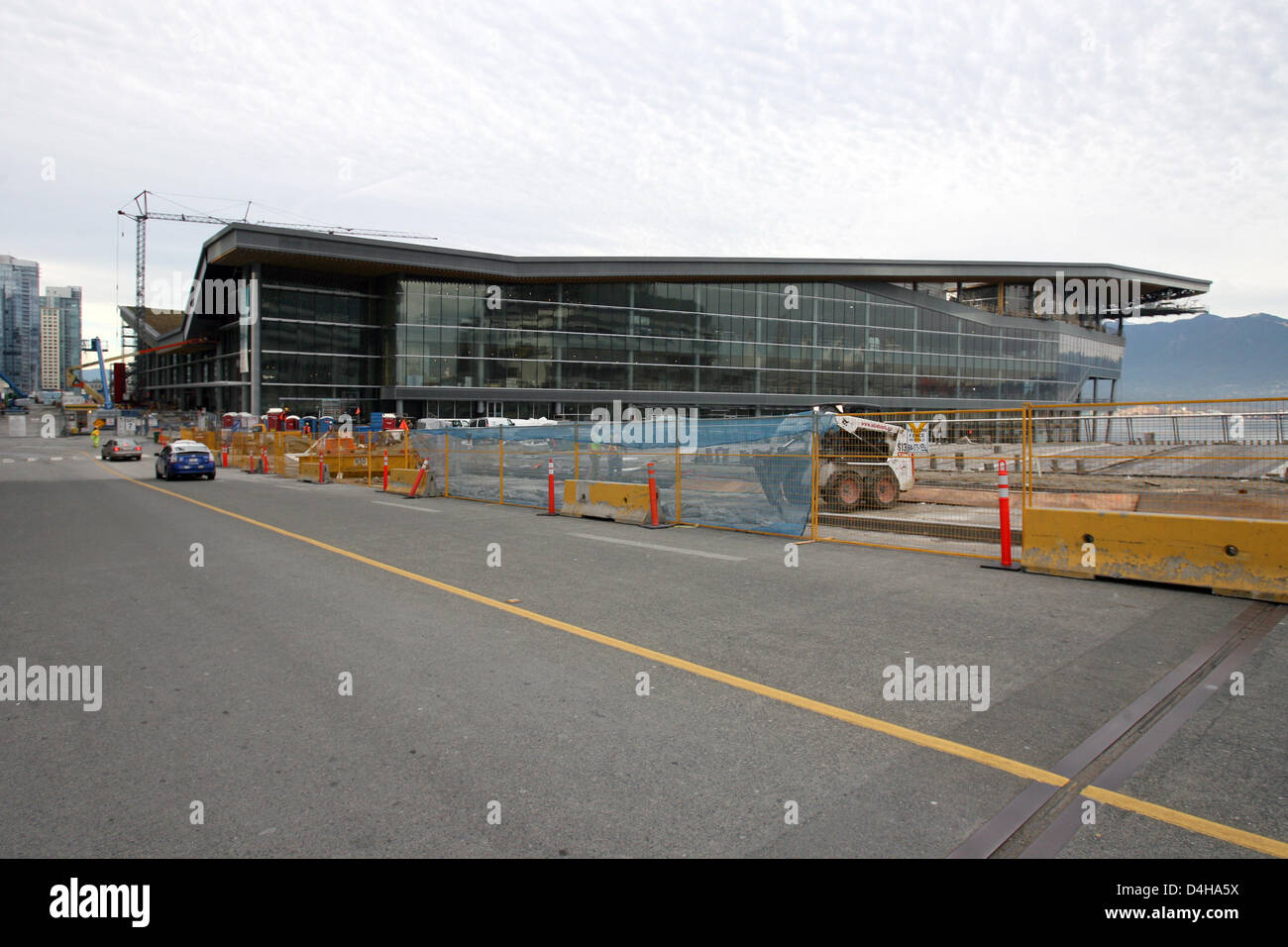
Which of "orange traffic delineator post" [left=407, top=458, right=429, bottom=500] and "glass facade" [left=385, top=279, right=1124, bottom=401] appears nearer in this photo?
"orange traffic delineator post" [left=407, top=458, right=429, bottom=500]

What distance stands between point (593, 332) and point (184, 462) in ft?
131

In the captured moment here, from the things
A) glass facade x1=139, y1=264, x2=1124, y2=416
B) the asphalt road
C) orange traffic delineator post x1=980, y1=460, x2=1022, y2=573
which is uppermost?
glass facade x1=139, y1=264, x2=1124, y2=416

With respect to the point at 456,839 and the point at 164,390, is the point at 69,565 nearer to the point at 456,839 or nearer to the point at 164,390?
the point at 456,839

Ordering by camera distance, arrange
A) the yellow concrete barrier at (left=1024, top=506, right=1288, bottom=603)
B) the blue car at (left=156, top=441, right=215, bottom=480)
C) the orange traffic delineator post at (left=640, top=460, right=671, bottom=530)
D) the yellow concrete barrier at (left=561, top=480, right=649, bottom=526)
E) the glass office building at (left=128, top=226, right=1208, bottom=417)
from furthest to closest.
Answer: the glass office building at (left=128, top=226, right=1208, bottom=417), the blue car at (left=156, top=441, right=215, bottom=480), the yellow concrete barrier at (left=561, top=480, right=649, bottom=526), the orange traffic delineator post at (left=640, top=460, right=671, bottom=530), the yellow concrete barrier at (left=1024, top=506, right=1288, bottom=603)

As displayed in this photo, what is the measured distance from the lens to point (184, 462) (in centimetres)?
2827

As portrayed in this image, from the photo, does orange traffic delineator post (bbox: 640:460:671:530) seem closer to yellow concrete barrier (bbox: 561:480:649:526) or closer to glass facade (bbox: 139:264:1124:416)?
yellow concrete barrier (bbox: 561:480:649:526)

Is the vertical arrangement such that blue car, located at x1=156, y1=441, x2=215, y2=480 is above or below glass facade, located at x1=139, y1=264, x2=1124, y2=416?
below

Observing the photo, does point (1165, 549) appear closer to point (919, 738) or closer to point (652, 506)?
point (919, 738)

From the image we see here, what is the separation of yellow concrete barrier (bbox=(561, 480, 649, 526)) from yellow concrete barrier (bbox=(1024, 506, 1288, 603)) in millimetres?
7242

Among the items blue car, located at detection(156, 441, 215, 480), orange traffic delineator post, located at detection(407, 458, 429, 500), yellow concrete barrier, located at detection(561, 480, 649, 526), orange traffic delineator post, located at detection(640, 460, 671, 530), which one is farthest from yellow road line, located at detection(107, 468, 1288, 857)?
blue car, located at detection(156, 441, 215, 480)

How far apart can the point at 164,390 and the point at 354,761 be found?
125250 mm

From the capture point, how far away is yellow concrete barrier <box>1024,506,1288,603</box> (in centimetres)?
782

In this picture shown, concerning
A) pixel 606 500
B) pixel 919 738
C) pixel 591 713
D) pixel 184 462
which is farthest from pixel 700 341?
pixel 919 738

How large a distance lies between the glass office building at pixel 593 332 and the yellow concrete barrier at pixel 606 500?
153 feet
